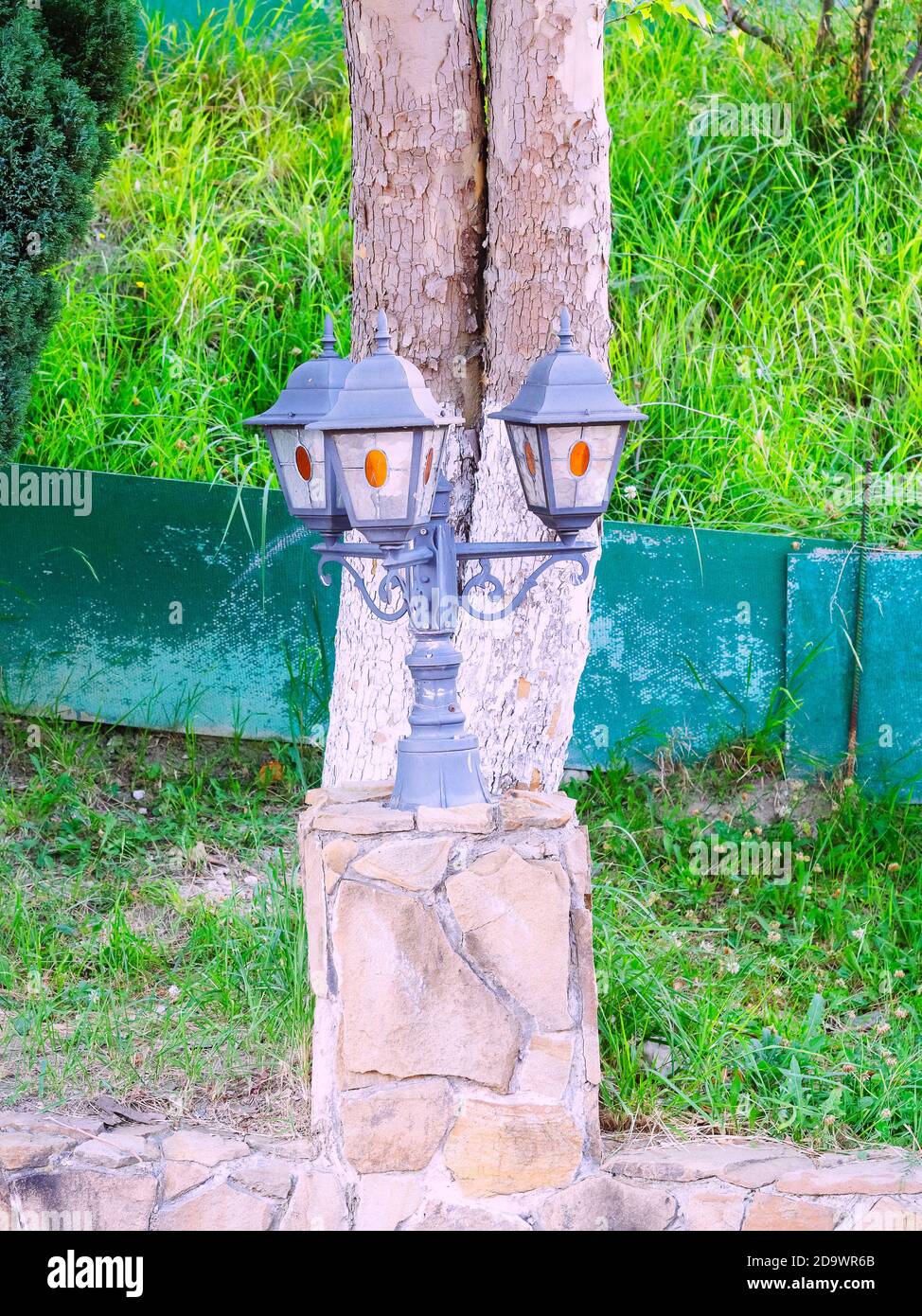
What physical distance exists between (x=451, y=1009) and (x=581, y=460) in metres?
1.19

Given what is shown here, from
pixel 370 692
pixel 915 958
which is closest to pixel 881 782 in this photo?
pixel 915 958

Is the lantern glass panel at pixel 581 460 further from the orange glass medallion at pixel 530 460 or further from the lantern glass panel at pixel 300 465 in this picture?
the lantern glass panel at pixel 300 465

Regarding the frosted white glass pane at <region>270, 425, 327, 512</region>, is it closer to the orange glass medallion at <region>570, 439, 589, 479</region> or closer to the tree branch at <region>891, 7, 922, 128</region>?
the orange glass medallion at <region>570, 439, 589, 479</region>

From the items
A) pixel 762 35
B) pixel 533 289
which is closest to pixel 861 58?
pixel 762 35

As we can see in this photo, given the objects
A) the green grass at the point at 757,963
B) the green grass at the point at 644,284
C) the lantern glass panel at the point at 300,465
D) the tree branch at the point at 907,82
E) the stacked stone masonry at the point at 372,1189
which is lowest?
the stacked stone masonry at the point at 372,1189

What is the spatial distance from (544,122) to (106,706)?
2.73 meters

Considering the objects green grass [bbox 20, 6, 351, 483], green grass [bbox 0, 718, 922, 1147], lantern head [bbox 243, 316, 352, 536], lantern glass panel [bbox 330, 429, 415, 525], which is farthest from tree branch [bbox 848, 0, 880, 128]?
lantern glass panel [bbox 330, 429, 415, 525]

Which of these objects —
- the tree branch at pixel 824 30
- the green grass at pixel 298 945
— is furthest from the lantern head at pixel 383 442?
the tree branch at pixel 824 30

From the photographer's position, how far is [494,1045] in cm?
277

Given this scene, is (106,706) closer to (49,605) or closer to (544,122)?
(49,605)

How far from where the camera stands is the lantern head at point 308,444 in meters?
2.79

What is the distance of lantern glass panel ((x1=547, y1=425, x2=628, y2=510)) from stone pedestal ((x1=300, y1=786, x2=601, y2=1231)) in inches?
27.6

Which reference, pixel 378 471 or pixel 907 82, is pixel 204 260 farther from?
pixel 378 471

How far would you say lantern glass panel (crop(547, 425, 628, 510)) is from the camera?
259 centimetres
